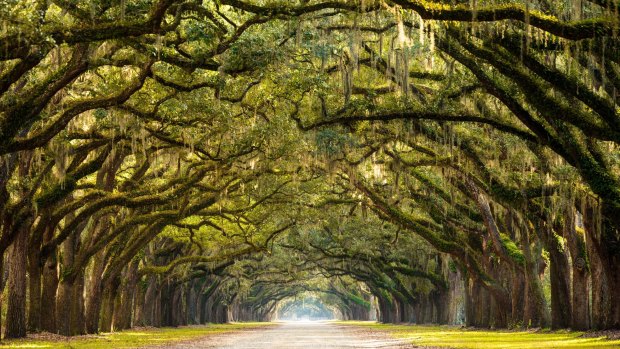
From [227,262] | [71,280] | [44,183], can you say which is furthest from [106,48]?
[227,262]

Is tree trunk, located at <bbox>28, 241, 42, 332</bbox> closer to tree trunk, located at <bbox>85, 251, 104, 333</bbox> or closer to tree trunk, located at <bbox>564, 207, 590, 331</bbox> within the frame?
tree trunk, located at <bbox>85, 251, 104, 333</bbox>

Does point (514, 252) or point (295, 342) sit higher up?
point (514, 252)

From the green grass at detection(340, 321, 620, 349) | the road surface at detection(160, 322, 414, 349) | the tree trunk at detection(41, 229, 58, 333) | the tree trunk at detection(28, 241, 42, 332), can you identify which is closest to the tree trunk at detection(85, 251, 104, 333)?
the tree trunk at detection(41, 229, 58, 333)

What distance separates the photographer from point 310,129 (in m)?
22.2

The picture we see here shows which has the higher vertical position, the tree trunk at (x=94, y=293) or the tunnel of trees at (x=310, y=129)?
the tunnel of trees at (x=310, y=129)

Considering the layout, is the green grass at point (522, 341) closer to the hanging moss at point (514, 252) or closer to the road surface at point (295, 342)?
the road surface at point (295, 342)

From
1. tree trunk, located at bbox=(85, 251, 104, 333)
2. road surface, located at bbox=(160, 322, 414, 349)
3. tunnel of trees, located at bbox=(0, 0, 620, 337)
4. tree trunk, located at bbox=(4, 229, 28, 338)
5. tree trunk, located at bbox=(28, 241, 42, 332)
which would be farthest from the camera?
tree trunk, located at bbox=(85, 251, 104, 333)

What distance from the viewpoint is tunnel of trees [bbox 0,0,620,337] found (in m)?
14.7

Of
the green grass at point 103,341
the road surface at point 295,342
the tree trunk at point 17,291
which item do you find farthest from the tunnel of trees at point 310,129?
the road surface at point 295,342

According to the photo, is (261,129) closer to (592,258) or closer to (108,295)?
(592,258)

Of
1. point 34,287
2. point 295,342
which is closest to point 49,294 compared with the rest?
point 34,287

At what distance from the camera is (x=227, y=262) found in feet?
184

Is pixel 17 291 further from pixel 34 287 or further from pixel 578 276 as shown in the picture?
pixel 578 276

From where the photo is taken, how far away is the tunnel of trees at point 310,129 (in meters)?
14.7
